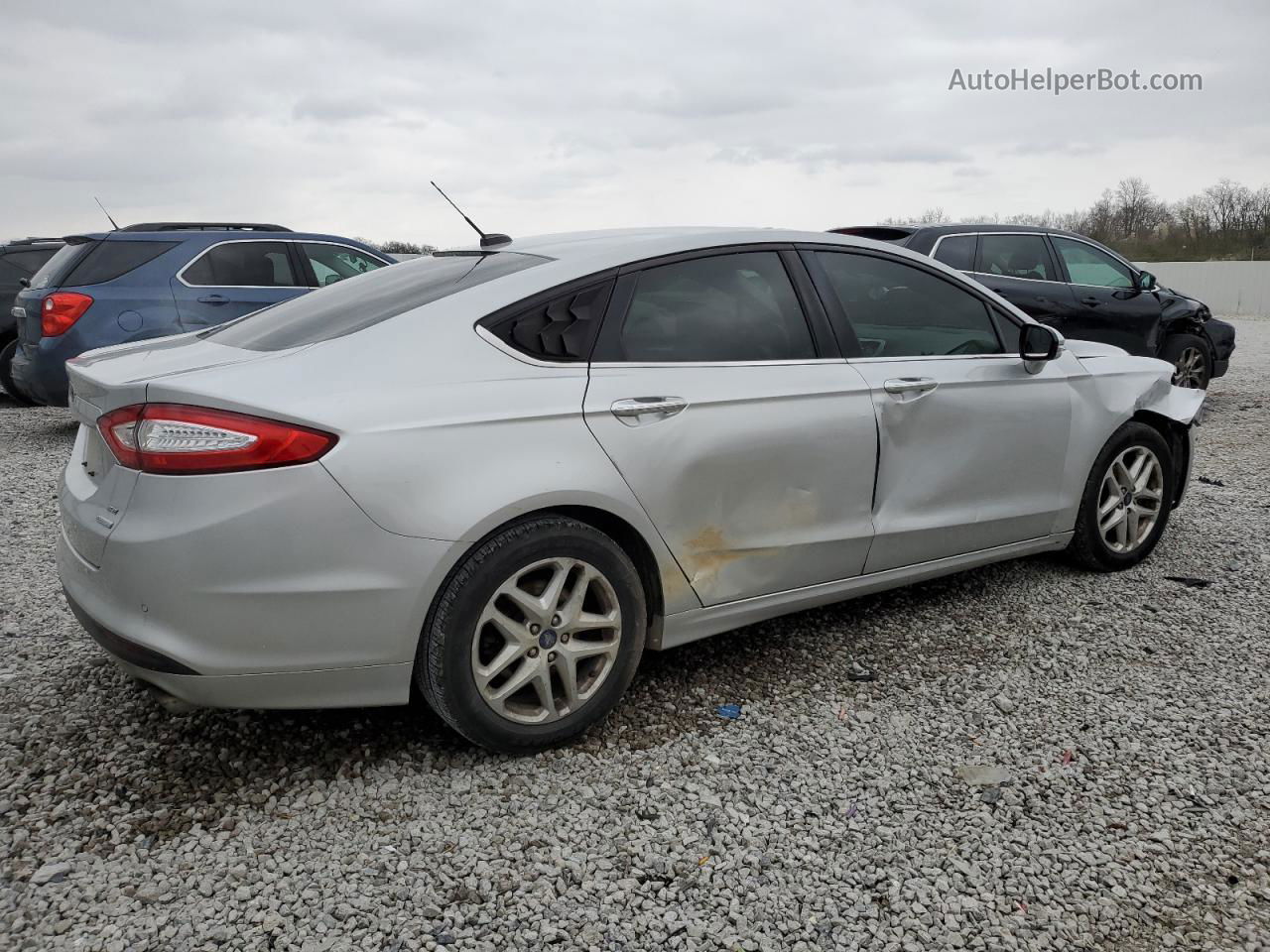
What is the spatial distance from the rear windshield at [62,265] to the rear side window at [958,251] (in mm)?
7211

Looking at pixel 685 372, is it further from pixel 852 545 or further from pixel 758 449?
pixel 852 545

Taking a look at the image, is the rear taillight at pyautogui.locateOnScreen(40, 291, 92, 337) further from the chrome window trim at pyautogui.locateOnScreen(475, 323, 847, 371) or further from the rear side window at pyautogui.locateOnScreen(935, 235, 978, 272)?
the rear side window at pyautogui.locateOnScreen(935, 235, 978, 272)

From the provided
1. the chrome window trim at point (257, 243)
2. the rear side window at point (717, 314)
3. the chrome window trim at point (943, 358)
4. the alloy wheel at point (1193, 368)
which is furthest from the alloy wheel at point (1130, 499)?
the alloy wheel at point (1193, 368)

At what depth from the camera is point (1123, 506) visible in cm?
486

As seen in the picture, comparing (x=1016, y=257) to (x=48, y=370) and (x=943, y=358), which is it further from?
(x=48, y=370)

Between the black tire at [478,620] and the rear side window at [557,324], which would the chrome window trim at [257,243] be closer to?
the rear side window at [557,324]

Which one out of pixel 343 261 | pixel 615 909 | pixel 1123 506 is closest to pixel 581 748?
pixel 615 909

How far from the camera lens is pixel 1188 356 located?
35.5 feet

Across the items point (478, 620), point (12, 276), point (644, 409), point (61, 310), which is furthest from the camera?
point (12, 276)

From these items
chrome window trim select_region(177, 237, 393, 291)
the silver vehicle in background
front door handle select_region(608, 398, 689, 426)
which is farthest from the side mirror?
chrome window trim select_region(177, 237, 393, 291)

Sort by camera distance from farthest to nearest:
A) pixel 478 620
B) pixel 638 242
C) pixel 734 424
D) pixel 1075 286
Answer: pixel 1075 286
pixel 638 242
pixel 734 424
pixel 478 620

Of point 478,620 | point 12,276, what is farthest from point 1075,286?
point 12,276

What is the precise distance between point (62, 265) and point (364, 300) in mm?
6686

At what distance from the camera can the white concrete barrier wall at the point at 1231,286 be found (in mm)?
31188
